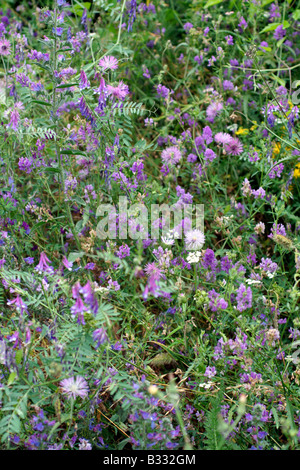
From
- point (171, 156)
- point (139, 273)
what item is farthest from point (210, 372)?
point (171, 156)

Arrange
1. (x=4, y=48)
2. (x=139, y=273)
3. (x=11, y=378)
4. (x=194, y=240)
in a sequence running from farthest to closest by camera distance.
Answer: (x=4, y=48)
(x=194, y=240)
(x=11, y=378)
(x=139, y=273)

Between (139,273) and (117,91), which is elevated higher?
(117,91)

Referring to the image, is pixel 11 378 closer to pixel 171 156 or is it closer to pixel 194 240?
pixel 194 240

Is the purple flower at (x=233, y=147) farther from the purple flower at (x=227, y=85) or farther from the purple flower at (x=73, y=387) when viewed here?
the purple flower at (x=73, y=387)

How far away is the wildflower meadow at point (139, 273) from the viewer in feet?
4.98

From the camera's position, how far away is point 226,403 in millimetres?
1775

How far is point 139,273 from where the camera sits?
132cm

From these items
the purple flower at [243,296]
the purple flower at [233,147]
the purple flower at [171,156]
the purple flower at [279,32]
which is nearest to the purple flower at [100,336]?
the purple flower at [243,296]

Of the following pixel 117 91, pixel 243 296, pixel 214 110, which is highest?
pixel 117 91

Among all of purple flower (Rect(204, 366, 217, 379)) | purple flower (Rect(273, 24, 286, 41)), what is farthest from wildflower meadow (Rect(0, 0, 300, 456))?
purple flower (Rect(273, 24, 286, 41))

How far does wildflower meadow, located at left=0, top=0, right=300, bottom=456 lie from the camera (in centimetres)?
152

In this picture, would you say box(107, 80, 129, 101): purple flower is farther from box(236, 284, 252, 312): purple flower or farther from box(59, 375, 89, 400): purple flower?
box(59, 375, 89, 400): purple flower
